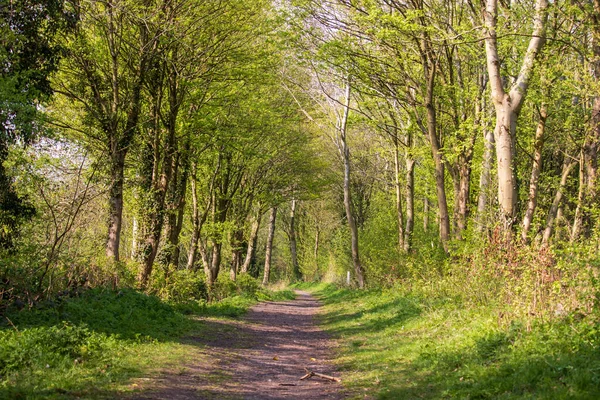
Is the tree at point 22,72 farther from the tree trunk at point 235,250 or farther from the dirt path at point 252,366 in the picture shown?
the tree trunk at point 235,250

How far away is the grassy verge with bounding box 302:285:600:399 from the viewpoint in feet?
20.7

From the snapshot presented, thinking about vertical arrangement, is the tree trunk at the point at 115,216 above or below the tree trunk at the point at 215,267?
above

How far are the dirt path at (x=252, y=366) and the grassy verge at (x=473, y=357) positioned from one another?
644 millimetres

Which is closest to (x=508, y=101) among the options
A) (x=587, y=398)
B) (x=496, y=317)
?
(x=496, y=317)

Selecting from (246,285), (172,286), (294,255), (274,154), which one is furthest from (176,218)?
Answer: (294,255)

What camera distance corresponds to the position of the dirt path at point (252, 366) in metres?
8.30

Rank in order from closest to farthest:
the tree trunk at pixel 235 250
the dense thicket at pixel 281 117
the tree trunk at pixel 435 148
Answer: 1. the dense thicket at pixel 281 117
2. the tree trunk at pixel 435 148
3. the tree trunk at pixel 235 250

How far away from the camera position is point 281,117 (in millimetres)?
29234

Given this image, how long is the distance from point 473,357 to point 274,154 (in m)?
25.1

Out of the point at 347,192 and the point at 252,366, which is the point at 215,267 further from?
the point at 252,366

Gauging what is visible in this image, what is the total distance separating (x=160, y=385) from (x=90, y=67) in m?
12.5

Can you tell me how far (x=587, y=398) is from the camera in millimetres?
5379

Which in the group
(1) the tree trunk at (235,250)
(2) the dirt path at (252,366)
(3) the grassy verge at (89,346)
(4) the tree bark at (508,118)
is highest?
(4) the tree bark at (508,118)

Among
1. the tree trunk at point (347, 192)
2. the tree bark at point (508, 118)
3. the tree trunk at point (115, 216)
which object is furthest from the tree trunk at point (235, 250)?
the tree bark at point (508, 118)
